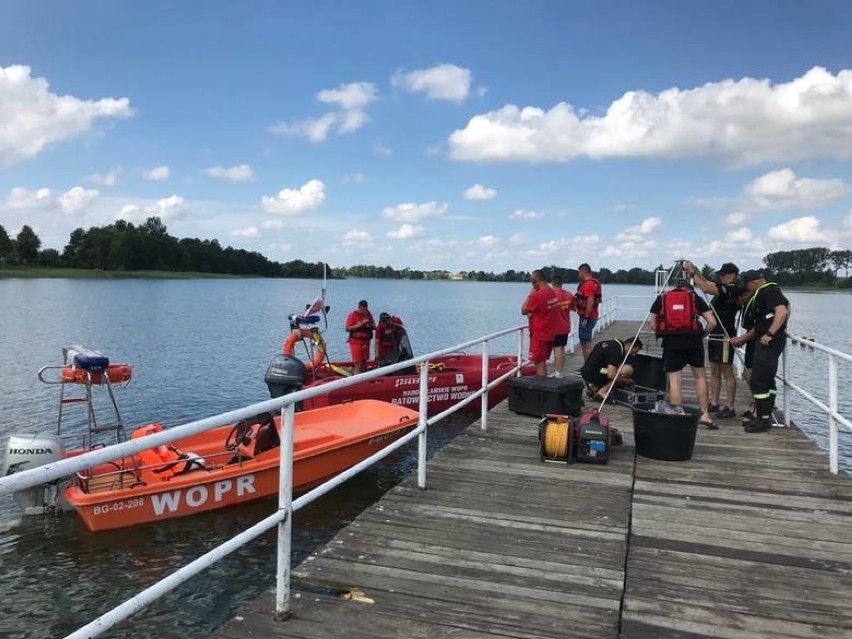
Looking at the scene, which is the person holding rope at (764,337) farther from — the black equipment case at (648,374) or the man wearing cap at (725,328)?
the black equipment case at (648,374)

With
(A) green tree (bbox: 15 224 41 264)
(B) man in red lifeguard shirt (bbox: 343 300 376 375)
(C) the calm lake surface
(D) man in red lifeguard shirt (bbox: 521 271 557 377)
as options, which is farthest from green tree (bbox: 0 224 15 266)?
(D) man in red lifeguard shirt (bbox: 521 271 557 377)

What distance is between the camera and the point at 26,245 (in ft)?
357

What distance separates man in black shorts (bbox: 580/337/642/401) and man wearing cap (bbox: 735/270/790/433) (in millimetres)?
1557

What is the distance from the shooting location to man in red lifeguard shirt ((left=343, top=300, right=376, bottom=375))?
40.8 ft

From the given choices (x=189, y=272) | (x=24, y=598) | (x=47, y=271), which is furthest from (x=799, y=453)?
(x=189, y=272)

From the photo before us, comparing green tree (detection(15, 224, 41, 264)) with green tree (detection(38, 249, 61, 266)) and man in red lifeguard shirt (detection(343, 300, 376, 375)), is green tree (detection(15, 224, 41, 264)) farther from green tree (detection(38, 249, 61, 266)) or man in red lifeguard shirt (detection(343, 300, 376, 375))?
man in red lifeguard shirt (detection(343, 300, 376, 375))

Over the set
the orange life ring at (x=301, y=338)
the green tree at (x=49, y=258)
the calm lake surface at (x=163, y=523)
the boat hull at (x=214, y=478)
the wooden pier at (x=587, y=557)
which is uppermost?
the green tree at (x=49, y=258)

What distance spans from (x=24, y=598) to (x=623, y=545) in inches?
210

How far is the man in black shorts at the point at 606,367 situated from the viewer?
8328 millimetres

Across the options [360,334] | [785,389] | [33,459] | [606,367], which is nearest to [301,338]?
[360,334]

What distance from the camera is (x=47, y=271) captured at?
107 metres

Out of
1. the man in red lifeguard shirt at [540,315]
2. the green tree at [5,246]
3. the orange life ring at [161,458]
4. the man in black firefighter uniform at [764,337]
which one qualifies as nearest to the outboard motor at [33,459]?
the orange life ring at [161,458]

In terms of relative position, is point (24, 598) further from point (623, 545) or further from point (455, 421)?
point (455, 421)

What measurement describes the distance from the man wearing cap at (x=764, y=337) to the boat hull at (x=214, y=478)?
408cm
